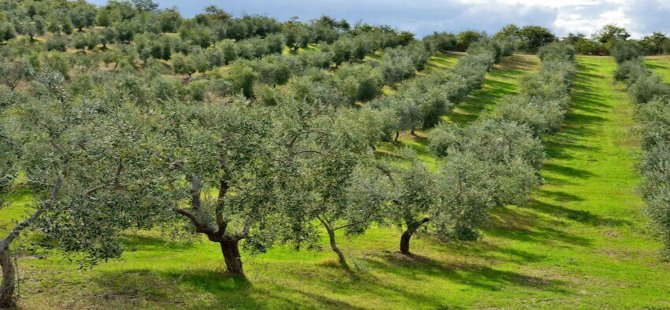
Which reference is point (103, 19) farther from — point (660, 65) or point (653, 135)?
point (660, 65)

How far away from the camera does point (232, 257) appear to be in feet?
112

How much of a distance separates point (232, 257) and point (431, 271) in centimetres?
1734

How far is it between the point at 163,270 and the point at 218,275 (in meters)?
3.27

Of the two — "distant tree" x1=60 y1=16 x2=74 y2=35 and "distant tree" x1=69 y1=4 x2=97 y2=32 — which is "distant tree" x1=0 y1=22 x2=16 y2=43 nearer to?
"distant tree" x1=60 y1=16 x2=74 y2=35

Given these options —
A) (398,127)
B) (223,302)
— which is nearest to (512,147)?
(398,127)

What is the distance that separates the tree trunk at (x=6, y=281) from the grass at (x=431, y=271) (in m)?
1.19

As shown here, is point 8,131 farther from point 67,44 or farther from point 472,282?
point 67,44

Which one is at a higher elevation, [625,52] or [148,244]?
[625,52]

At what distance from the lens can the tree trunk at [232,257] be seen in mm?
33594

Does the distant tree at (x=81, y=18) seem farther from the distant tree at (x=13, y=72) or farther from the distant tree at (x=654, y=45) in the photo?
the distant tree at (x=654, y=45)

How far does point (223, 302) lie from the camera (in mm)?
30422

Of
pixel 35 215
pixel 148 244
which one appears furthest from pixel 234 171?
pixel 148 244

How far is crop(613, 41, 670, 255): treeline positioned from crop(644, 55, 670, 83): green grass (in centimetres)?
386

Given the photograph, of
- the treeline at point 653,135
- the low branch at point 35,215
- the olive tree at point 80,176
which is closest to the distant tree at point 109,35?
the treeline at point 653,135
